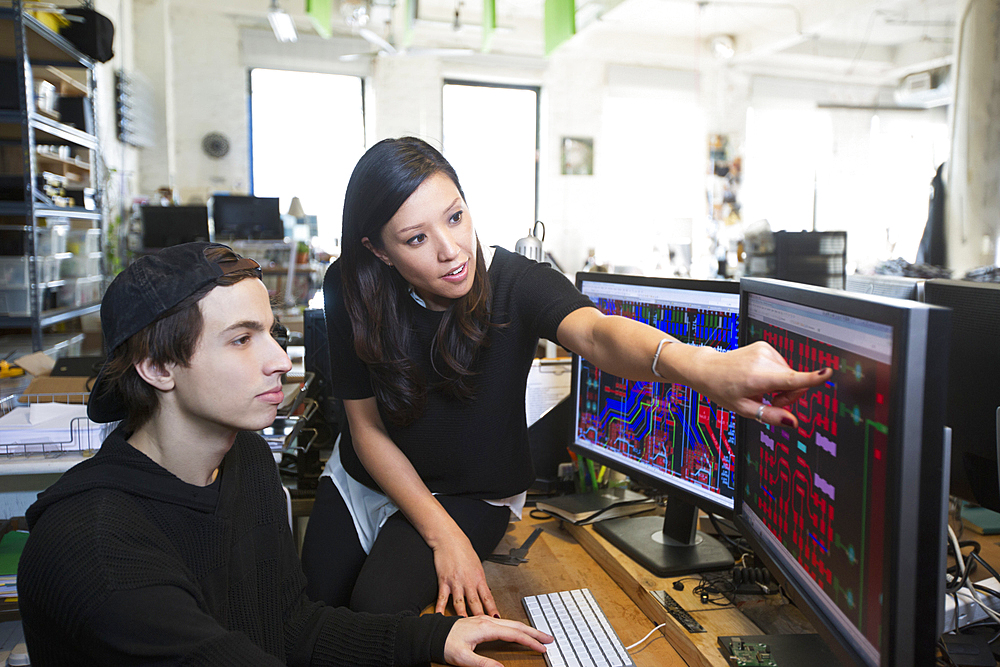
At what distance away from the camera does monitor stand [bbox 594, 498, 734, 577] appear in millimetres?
1132

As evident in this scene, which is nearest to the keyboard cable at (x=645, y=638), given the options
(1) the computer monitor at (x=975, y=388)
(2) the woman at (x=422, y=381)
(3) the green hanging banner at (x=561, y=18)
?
(2) the woman at (x=422, y=381)

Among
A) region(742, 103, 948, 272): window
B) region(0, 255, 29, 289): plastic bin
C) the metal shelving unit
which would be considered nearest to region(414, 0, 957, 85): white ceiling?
region(742, 103, 948, 272): window

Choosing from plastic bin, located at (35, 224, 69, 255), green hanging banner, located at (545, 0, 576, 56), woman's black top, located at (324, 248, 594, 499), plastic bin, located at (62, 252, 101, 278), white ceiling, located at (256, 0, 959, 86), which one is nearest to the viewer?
woman's black top, located at (324, 248, 594, 499)

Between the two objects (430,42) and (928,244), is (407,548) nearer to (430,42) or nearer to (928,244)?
(928,244)

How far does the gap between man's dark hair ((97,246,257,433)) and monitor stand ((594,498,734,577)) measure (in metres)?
0.77

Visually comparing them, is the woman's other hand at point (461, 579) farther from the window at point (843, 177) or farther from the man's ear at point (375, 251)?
A: the window at point (843, 177)

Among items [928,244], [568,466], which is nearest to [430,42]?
[928,244]

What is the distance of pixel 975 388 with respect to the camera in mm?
1005

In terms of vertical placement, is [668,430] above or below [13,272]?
below

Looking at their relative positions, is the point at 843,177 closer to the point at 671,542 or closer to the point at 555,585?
the point at 671,542

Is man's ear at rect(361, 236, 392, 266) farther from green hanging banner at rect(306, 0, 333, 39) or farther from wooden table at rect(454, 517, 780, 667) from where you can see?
green hanging banner at rect(306, 0, 333, 39)

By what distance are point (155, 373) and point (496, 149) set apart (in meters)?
6.99

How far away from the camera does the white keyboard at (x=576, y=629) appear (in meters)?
0.89

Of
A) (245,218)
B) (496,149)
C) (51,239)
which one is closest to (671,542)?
(51,239)
